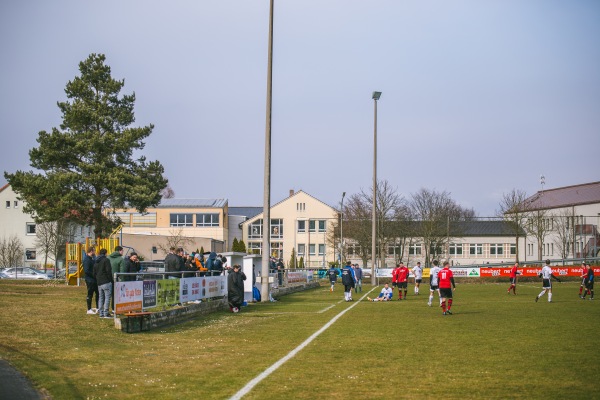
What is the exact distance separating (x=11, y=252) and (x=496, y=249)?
64.3 meters

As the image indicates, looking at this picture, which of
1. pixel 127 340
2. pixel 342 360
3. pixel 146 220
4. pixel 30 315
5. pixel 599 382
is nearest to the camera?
pixel 599 382

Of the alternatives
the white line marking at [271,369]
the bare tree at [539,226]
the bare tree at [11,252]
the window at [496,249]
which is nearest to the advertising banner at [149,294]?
the white line marking at [271,369]

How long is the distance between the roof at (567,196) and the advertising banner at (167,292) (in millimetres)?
74637

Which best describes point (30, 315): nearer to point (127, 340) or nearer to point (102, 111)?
point (127, 340)

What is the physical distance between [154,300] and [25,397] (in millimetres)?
10717

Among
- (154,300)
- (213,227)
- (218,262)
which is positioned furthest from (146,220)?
(154,300)

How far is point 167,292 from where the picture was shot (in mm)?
21141

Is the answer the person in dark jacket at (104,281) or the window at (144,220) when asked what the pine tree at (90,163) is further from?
the window at (144,220)

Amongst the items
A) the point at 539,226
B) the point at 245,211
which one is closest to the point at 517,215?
the point at 539,226

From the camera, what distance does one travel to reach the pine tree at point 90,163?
4619cm

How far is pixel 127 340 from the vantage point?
619 inches

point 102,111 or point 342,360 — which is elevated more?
point 102,111

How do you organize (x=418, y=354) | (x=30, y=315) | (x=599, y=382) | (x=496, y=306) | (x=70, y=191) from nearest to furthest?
(x=599, y=382)
(x=418, y=354)
(x=30, y=315)
(x=496, y=306)
(x=70, y=191)

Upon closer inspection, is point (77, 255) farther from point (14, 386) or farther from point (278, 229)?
point (278, 229)
